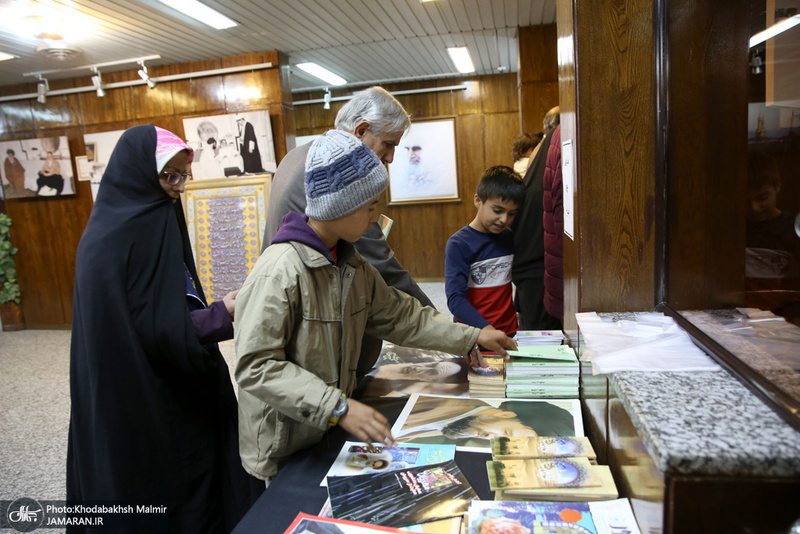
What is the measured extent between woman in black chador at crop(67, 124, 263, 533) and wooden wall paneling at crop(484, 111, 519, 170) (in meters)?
6.18

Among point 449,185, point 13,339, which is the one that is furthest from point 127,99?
point 449,185

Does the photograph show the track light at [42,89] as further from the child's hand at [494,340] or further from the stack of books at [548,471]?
the stack of books at [548,471]

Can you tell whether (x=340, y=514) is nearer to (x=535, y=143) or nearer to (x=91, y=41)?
(x=535, y=143)

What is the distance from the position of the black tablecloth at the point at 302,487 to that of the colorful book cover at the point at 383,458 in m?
0.03

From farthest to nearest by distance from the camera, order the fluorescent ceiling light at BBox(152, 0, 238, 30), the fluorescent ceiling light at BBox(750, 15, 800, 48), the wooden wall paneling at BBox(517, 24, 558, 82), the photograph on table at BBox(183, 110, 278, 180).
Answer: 1. the photograph on table at BBox(183, 110, 278, 180)
2. the wooden wall paneling at BBox(517, 24, 558, 82)
3. the fluorescent ceiling light at BBox(152, 0, 238, 30)
4. the fluorescent ceiling light at BBox(750, 15, 800, 48)

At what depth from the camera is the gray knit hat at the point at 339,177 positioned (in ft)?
3.74

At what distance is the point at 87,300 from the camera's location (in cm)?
148

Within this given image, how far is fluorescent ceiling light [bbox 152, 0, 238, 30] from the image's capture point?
4023 mm

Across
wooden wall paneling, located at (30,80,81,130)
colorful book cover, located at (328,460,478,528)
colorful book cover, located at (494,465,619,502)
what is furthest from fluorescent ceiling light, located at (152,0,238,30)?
colorful book cover, located at (494,465,619,502)

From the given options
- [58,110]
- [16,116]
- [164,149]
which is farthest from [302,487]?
[16,116]

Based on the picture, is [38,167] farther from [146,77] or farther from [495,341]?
[495,341]

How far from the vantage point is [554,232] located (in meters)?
1.95

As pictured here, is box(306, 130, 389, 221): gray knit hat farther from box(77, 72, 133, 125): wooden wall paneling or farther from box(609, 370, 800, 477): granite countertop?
box(77, 72, 133, 125): wooden wall paneling

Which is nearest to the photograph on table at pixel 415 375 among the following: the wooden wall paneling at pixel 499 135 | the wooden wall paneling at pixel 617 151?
the wooden wall paneling at pixel 617 151
